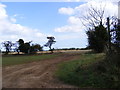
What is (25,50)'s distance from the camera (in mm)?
65188

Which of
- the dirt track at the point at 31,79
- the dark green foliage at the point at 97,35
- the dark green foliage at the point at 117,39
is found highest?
the dark green foliage at the point at 97,35

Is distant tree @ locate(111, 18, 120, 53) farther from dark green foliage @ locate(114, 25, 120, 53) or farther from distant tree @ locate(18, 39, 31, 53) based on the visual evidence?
distant tree @ locate(18, 39, 31, 53)

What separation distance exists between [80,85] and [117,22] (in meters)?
4.68

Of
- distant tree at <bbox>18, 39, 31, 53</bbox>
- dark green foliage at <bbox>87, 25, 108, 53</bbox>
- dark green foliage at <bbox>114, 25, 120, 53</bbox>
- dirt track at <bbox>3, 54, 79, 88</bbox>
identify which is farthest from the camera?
distant tree at <bbox>18, 39, 31, 53</bbox>

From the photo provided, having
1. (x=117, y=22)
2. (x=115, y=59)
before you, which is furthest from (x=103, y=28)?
(x=115, y=59)

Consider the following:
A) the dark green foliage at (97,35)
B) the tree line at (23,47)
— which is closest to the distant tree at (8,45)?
the tree line at (23,47)

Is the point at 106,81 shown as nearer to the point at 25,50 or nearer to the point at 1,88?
the point at 1,88

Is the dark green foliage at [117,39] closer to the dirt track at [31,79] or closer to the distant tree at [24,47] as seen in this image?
the dirt track at [31,79]

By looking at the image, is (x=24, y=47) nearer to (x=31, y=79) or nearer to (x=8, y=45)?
(x=8, y=45)

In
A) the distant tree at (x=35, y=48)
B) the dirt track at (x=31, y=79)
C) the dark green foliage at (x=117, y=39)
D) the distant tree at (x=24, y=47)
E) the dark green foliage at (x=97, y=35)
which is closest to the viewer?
the dirt track at (x=31, y=79)

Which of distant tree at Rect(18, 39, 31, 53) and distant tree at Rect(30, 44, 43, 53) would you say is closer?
distant tree at Rect(18, 39, 31, 53)

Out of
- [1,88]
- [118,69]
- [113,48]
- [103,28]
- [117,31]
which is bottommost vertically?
[1,88]

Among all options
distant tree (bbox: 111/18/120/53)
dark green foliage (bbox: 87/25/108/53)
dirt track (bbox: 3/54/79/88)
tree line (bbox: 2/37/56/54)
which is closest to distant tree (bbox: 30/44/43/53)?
tree line (bbox: 2/37/56/54)

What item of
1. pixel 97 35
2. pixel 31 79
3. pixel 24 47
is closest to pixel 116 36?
pixel 31 79
